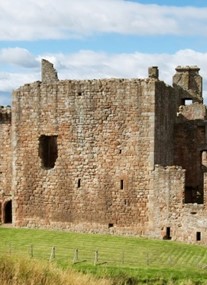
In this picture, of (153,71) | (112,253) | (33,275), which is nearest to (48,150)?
(112,253)

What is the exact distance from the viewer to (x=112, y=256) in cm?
2633

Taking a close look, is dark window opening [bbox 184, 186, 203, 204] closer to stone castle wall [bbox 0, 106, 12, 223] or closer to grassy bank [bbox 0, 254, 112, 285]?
stone castle wall [bbox 0, 106, 12, 223]

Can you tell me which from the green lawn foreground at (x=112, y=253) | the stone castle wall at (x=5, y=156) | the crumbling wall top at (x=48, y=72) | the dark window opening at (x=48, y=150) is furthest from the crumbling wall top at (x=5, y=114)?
the green lawn foreground at (x=112, y=253)

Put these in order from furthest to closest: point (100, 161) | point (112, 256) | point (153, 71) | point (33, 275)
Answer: point (153, 71), point (100, 161), point (112, 256), point (33, 275)

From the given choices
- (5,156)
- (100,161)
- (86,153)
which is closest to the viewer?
(100,161)

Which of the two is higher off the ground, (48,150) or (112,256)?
(48,150)

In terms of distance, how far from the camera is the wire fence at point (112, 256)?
2472 centimetres

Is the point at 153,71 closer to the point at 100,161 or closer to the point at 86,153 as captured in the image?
the point at 86,153

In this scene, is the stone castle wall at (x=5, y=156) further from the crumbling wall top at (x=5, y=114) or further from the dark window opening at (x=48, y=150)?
the dark window opening at (x=48, y=150)

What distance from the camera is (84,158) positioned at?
31.8 meters

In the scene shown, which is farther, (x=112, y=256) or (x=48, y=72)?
(x=48, y=72)

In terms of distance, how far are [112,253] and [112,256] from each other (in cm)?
63

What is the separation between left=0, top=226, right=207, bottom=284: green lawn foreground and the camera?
22.4 metres

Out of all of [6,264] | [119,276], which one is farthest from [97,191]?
[6,264]
